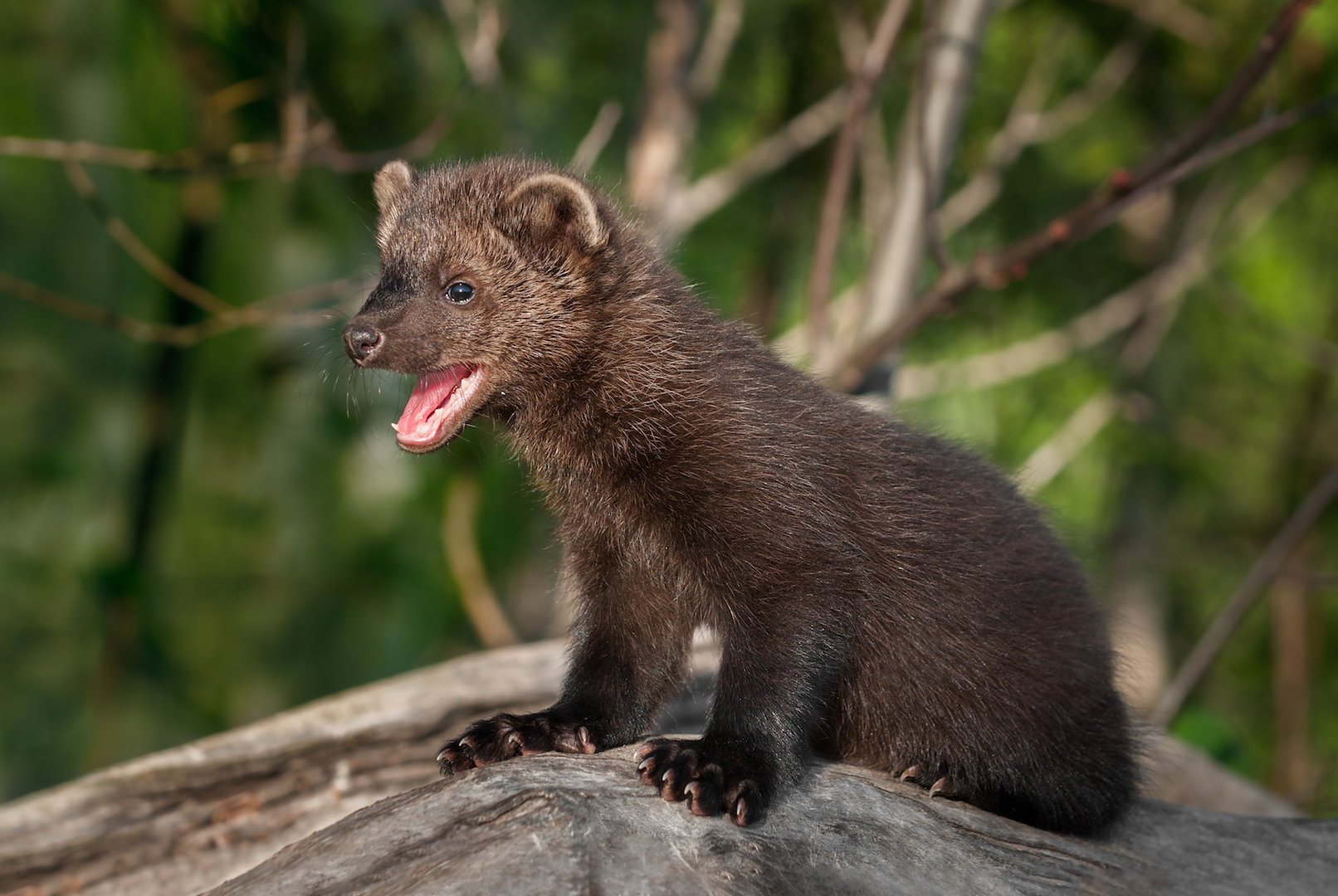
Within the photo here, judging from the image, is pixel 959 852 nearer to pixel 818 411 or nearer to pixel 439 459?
pixel 818 411

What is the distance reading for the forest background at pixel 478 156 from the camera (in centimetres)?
739

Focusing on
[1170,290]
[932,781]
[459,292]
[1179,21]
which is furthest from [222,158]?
[1170,290]

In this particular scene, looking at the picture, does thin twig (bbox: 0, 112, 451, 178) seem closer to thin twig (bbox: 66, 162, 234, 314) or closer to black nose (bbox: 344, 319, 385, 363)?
thin twig (bbox: 66, 162, 234, 314)

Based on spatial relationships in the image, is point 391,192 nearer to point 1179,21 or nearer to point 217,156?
point 217,156

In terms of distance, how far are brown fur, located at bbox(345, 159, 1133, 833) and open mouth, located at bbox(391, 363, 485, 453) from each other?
4 cm

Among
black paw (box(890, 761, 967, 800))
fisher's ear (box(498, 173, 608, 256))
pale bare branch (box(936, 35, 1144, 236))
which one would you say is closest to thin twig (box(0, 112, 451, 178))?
fisher's ear (box(498, 173, 608, 256))

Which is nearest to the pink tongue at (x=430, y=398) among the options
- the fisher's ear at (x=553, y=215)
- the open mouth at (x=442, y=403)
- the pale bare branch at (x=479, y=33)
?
the open mouth at (x=442, y=403)

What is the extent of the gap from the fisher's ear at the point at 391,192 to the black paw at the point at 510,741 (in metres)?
2.04

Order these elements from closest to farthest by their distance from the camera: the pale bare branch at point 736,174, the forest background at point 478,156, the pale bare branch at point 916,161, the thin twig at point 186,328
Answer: the thin twig at point 186,328
the pale bare branch at point 916,161
the forest background at point 478,156
the pale bare branch at point 736,174

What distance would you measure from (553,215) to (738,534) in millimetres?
1528

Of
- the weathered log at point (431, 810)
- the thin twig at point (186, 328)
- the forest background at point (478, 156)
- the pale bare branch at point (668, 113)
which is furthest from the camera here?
the pale bare branch at point (668, 113)

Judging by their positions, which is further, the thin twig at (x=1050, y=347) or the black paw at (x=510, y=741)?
the thin twig at (x=1050, y=347)

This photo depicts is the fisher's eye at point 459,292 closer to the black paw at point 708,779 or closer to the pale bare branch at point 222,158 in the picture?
the black paw at point 708,779

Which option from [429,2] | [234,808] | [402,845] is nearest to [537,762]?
[402,845]
